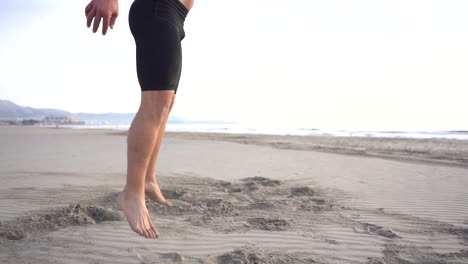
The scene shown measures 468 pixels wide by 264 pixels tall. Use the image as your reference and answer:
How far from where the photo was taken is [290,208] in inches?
131

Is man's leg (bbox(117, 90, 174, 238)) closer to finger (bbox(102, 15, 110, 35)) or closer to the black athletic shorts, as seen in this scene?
the black athletic shorts

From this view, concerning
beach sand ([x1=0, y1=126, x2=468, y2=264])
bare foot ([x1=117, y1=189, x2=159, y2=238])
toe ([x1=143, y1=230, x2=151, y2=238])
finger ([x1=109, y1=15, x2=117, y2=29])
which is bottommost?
beach sand ([x1=0, y1=126, x2=468, y2=264])

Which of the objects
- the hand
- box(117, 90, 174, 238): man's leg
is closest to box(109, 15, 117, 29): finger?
the hand

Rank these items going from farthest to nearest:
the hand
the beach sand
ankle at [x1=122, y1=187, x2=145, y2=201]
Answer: the beach sand < ankle at [x1=122, y1=187, x2=145, y2=201] < the hand

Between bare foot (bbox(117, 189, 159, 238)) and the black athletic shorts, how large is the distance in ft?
2.12

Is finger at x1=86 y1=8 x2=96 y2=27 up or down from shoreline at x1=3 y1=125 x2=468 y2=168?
up

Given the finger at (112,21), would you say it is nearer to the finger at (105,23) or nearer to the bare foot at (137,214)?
the finger at (105,23)

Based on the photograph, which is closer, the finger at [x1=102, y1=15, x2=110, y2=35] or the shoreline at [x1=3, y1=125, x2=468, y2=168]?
the finger at [x1=102, y1=15, x2=110, y2=35]

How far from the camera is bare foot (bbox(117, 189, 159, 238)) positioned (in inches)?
78.0

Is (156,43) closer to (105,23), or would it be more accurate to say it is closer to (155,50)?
(155,50)

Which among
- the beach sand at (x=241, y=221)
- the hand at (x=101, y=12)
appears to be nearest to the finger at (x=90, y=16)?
the hand at (x=101, y=12)

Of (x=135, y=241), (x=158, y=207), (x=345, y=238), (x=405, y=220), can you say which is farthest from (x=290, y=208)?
(x=135, y=241)

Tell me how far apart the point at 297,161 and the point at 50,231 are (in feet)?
19.2

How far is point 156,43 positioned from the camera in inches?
77.6
